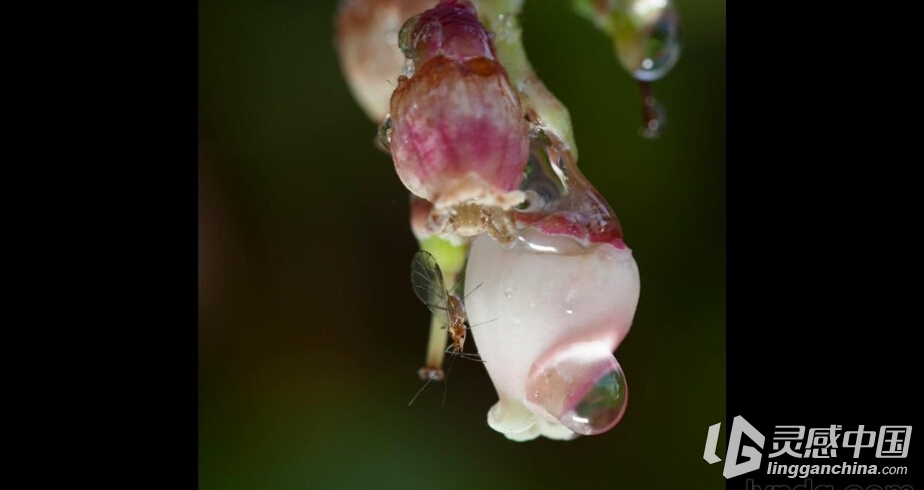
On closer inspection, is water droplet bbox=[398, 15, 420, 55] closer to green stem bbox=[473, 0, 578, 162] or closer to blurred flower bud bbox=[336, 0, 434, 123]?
green stem bbox=[473, 0, 578, 162]

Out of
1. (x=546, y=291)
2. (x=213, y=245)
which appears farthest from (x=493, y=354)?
(x=213, y=245)

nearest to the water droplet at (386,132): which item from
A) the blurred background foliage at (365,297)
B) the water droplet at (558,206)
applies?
the water droplet at (558,206)

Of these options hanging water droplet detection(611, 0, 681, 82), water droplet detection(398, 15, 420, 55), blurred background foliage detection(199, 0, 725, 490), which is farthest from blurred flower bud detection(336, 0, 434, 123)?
blurred background foliage detection(199, 0, 725, 490)

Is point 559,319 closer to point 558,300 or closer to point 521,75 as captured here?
point 558,300

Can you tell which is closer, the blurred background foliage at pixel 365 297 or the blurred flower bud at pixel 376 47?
the blurred flower bud at pixel 376 47

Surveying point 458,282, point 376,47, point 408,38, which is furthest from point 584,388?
point 376,47

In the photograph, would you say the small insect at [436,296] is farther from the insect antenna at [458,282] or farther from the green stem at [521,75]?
the green stem at [521,75]

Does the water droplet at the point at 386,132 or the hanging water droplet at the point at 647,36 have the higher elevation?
the hanging water droplet at the point at 647,36
